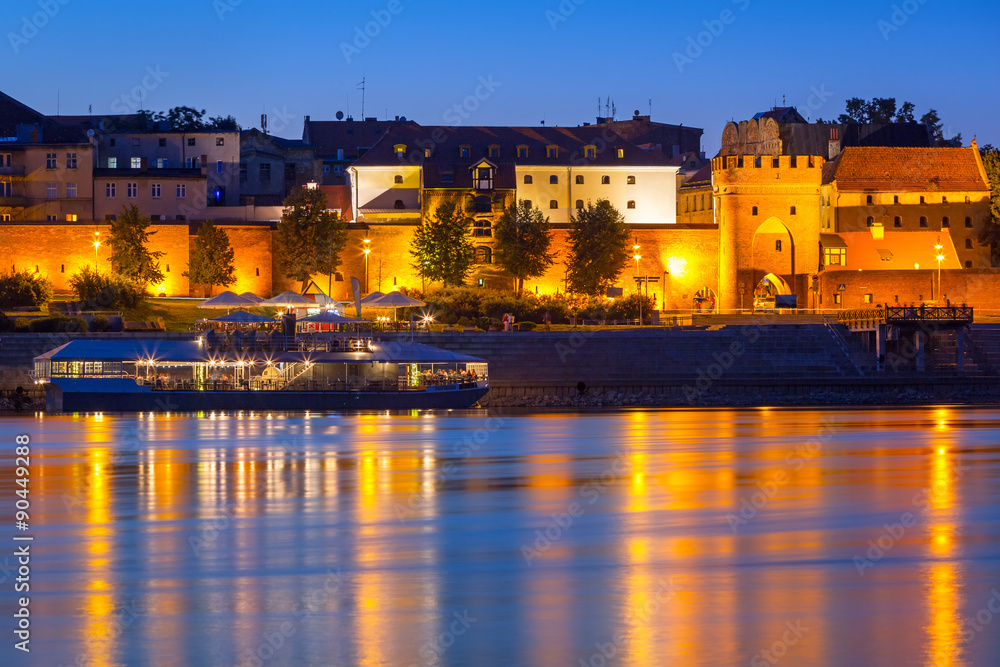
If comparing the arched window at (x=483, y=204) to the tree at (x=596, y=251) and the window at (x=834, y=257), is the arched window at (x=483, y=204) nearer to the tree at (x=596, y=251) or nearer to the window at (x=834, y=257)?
the tree at (x=596, y=251)

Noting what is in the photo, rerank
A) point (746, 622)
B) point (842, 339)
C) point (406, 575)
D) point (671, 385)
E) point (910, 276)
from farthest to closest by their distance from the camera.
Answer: point (910, 276), point (842, 339), point (671, 385), point (406, 575), point (746, 622)

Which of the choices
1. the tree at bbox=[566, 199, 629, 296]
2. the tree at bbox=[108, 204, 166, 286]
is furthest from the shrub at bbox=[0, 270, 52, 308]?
the tree at bbox=[566, 199, 629, 296]

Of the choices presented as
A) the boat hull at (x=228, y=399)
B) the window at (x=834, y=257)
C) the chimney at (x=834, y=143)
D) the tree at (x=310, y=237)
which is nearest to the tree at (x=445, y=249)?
the tree at (x=310, y=237)

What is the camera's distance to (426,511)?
63.3 feet

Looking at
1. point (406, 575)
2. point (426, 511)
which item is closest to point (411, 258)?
point (426, 511)

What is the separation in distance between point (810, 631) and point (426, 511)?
8.24 m

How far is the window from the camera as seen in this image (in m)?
72.6

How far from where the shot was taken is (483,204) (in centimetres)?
7512

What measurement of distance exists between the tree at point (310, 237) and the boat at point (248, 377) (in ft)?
84.5

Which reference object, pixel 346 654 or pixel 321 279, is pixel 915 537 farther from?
pixel 321 279

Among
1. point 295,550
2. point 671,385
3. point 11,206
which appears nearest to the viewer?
point 295,550

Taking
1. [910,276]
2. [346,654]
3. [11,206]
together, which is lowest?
[346,654]

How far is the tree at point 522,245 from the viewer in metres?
68.6

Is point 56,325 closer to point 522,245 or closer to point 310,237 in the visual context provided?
point 310,237
